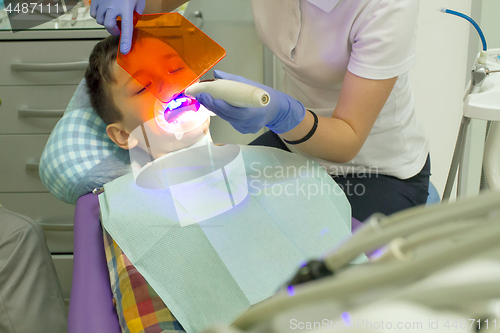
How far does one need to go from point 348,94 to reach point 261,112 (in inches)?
9.6

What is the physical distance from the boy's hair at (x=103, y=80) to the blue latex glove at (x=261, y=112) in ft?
1.08

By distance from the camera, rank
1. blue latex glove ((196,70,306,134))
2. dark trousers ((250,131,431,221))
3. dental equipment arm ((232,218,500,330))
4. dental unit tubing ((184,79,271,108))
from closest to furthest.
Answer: dental equipment arm ((232,218,500,330)), dental unit tubing ((184,79,271,108)), blue latex glove ((196,70,306,134)), dark trousers ((250,131,431,221))

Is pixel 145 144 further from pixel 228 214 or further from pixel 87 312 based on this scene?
pixel 87 312

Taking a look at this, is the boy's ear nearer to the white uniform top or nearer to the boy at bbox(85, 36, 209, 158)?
the boy at bbox(85, 36, 209, 158)

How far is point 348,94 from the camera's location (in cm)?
88

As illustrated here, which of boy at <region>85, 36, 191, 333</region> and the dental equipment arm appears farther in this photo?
boy at <region>85, 36, 191, 333</region>

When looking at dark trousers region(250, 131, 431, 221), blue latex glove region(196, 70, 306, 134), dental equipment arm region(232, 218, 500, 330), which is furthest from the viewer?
dark trousers region(250, 131, 431, 221)

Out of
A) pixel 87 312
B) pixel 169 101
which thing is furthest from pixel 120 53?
pixel 87 312

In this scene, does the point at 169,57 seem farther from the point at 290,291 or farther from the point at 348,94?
the point at 290,291

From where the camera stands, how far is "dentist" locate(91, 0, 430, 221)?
0.83 metres

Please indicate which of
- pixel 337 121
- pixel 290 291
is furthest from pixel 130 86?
pixel 290 291

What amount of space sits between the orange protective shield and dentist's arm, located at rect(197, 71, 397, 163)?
0.24 ft

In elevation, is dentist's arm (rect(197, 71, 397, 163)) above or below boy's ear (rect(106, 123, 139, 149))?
above

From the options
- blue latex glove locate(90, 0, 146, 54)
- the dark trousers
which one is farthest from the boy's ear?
the dark trousers
